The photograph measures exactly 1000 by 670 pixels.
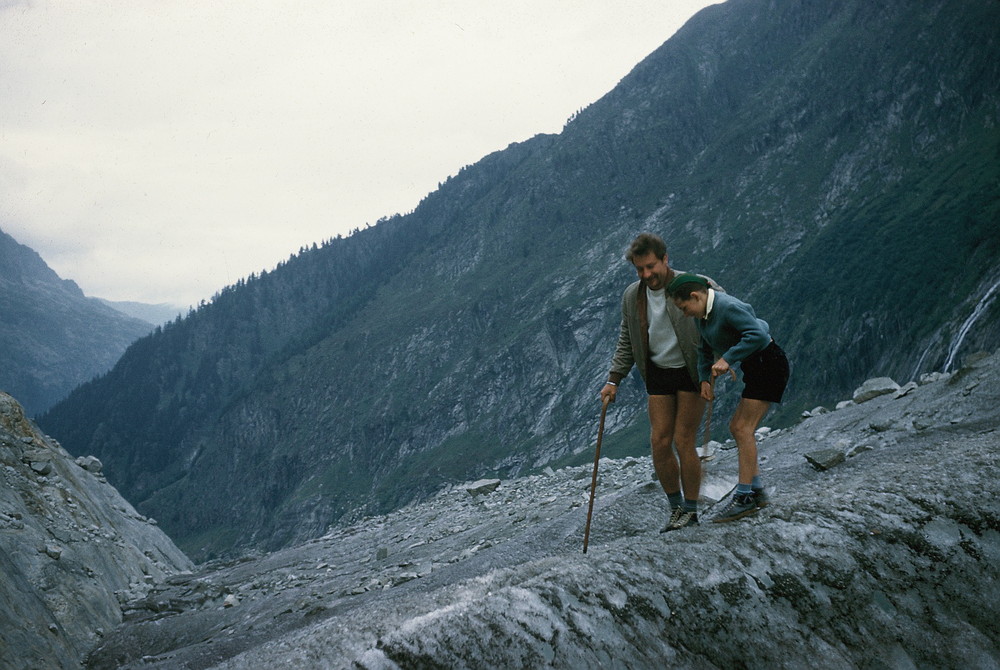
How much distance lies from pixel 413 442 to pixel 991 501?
12345cm

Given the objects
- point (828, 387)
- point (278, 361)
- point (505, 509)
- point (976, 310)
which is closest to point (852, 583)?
point (505, 509)

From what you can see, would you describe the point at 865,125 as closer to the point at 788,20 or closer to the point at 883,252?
the point at 883,252

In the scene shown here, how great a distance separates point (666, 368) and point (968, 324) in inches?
1785

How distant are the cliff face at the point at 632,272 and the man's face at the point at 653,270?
39911mm

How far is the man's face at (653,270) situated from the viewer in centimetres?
564

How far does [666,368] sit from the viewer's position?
5.81 m

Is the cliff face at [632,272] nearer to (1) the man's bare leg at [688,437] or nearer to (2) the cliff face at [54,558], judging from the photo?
(1) the man's bare leg at [688,437]

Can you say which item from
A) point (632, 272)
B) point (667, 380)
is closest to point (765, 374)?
point (667, 380)

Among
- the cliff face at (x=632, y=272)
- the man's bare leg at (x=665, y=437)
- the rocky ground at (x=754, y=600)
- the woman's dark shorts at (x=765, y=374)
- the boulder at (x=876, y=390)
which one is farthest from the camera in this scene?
the cliff face at (x=632, y=272)

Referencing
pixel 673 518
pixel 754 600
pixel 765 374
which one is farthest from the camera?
pixel 673 518

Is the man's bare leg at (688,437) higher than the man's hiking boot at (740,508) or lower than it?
higher

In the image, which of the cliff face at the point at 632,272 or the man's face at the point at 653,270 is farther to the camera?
the cliff face at the point at 632,272

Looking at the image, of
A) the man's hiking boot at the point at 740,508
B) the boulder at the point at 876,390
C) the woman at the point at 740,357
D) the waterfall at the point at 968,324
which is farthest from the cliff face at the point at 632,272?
the man's hiking boot at the point at 740,508

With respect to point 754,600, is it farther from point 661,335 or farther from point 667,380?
point 661,335
